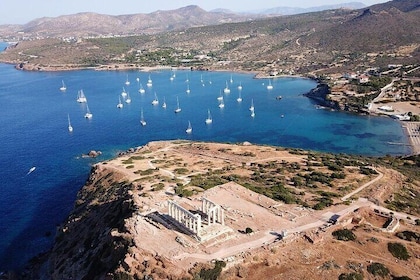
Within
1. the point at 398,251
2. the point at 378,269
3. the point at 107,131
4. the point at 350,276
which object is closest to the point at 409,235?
the point at 398,251

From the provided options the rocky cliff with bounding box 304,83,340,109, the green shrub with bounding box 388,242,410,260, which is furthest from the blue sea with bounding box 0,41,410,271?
the green shrub with bounding box 388,242,410,260

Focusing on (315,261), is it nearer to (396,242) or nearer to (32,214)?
(396,242)

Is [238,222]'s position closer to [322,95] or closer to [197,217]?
[197,217]

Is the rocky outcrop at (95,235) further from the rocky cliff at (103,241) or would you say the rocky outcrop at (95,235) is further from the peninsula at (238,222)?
the peninsula at (238,222)

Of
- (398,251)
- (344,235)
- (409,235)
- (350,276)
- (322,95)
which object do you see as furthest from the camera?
(322,95)

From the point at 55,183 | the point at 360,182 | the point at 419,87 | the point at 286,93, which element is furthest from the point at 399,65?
the point at 55,183

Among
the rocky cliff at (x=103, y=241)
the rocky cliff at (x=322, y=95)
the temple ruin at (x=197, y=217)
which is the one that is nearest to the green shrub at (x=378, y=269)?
the temple ruin at (x=197, y=217)
